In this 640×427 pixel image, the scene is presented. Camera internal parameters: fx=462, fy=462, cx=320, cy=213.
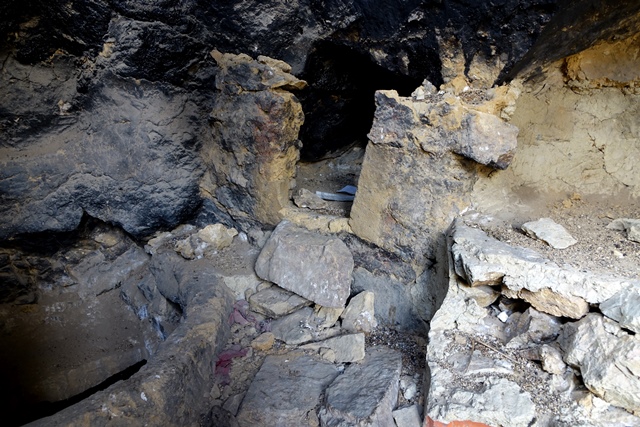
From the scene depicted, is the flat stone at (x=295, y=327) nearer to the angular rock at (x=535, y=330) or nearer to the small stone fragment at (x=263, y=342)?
the small stone fragment at (x=263, y=342)

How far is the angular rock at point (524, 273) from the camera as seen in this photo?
1.88m

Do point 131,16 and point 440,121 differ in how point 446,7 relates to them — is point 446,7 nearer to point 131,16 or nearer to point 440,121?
point 440,121

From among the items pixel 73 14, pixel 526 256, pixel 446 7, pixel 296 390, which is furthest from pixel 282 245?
pixel 73 14

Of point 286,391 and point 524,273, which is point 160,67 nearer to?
point 286,391

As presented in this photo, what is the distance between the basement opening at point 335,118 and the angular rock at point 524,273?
3.66 ft

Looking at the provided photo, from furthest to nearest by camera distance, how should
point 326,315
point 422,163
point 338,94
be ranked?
point 338,94
point 326,315
point 422,163

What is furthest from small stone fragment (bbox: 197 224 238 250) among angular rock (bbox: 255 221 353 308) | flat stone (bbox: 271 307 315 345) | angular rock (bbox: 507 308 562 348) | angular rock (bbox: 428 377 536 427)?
angular rock (bbox: 507 308 562 348)

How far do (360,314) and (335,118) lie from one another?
165cm

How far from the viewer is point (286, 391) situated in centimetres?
243

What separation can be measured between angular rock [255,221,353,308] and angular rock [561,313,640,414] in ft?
4.25

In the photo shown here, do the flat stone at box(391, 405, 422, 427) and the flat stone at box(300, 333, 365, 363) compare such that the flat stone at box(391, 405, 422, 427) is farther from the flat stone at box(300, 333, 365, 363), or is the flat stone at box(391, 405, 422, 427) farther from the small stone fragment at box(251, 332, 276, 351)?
the small stone fragment at box(251, 332, 276, 351)

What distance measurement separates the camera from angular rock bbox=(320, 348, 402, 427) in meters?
2.19

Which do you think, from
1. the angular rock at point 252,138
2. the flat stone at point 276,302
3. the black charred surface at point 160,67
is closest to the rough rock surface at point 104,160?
the black charred surface at point 160,67

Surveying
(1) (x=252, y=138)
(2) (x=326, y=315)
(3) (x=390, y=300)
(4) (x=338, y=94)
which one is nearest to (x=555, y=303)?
(3) (x=390, y=300)
